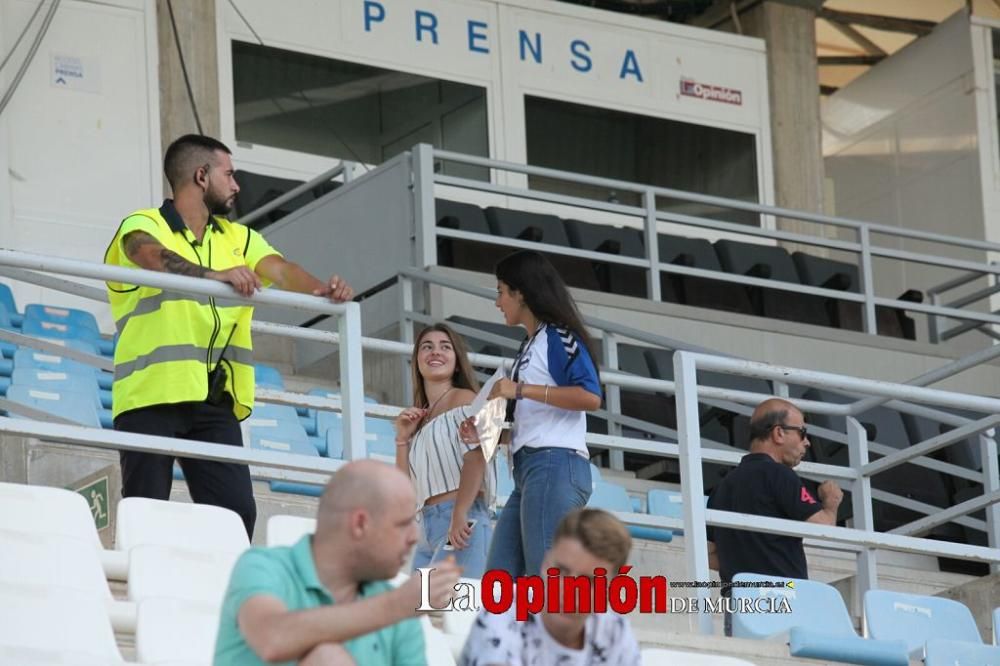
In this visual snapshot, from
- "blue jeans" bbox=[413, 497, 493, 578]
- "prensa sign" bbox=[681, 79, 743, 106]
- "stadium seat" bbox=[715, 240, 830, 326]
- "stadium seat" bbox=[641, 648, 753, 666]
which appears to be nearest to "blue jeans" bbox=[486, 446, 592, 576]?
"blue jeans" bbox=[413, 497, 493, 578]

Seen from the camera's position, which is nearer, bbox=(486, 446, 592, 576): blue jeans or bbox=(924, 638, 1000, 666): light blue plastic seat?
bbox=(486, 446, 592, 576): blue jeans

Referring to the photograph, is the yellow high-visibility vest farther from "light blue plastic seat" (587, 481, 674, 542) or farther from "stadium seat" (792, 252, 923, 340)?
"stadium seat" (792, 252, 923, 340)

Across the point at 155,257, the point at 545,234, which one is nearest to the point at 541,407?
the point at 155,257

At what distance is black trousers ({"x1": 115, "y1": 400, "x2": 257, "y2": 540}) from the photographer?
551 cm

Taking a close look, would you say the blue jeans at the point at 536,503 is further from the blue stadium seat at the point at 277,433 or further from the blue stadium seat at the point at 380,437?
the blue stadium seat at the point at 277,433

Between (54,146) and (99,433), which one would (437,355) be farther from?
(54,146)

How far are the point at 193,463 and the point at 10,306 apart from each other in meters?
4.83

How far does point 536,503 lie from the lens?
532 centimetres

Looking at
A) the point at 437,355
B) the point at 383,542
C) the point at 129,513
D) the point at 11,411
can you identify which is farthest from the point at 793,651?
the point at 11,411

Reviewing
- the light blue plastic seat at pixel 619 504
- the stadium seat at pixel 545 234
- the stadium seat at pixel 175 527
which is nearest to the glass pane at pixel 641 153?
the stadium seat at pixel 545 234

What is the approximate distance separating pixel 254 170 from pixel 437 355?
6.98 m

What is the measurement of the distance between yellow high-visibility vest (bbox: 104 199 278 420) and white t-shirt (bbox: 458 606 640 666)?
1.77 metres

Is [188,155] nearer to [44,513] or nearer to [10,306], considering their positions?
[44,513]

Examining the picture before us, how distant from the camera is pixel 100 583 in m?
4.74
